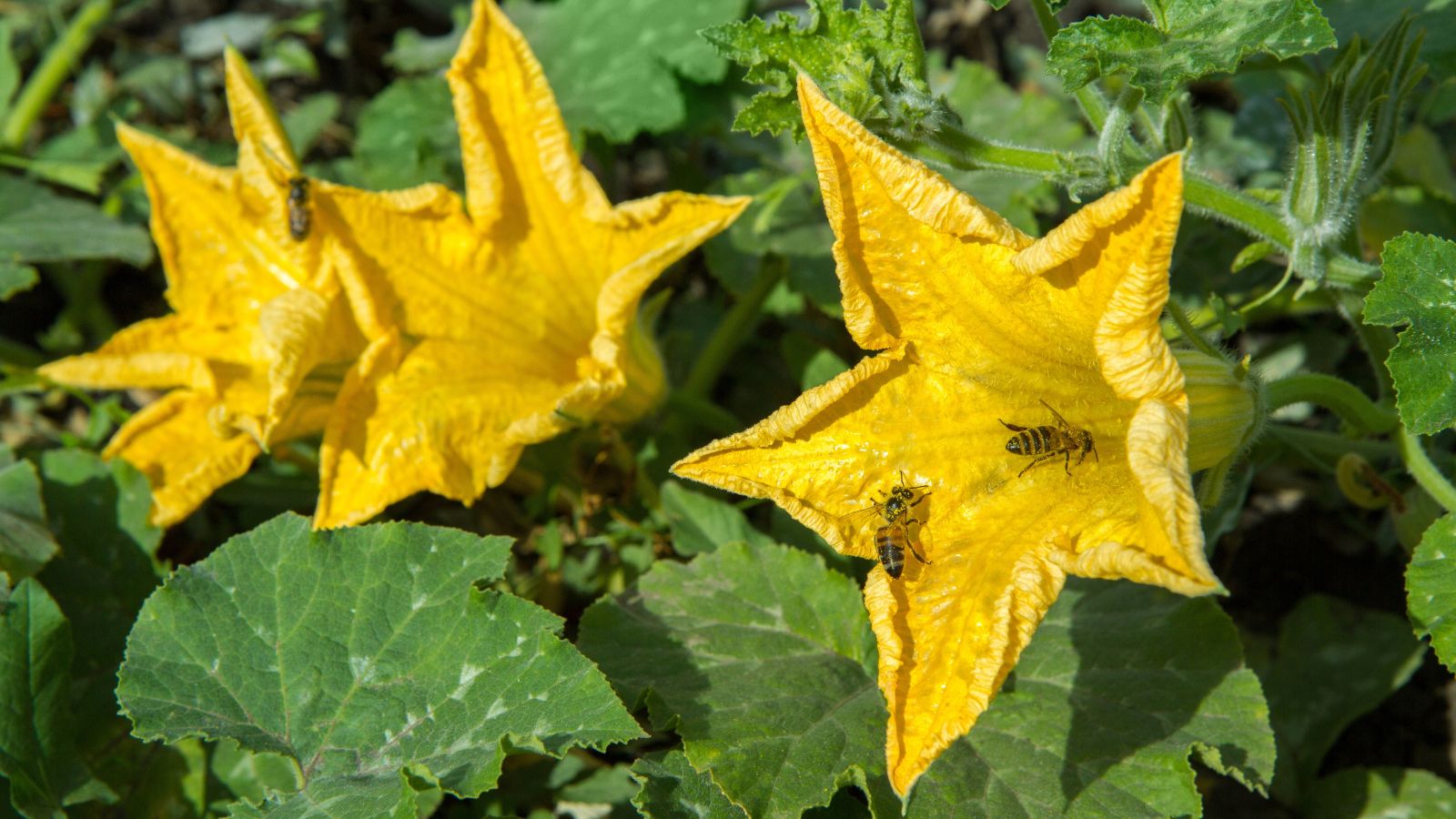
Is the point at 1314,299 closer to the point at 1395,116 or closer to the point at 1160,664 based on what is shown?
the point at 1395,116

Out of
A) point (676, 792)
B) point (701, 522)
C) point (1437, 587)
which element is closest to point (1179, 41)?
point (1437, 587)

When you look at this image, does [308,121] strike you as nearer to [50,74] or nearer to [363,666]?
[50,74]

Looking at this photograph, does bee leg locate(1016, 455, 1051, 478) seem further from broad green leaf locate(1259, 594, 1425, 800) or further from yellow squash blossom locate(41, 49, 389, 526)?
yellow squash blossom locate(41, 49, 389, 526)

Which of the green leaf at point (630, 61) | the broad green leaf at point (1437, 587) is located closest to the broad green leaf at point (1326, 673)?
the broad green leaf at point (1437, 587)

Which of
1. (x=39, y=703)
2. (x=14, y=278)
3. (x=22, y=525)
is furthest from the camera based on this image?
(x=14, y=278)

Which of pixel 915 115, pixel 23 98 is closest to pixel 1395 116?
pixel 915 115

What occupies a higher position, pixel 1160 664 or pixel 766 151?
pixel 766 151
